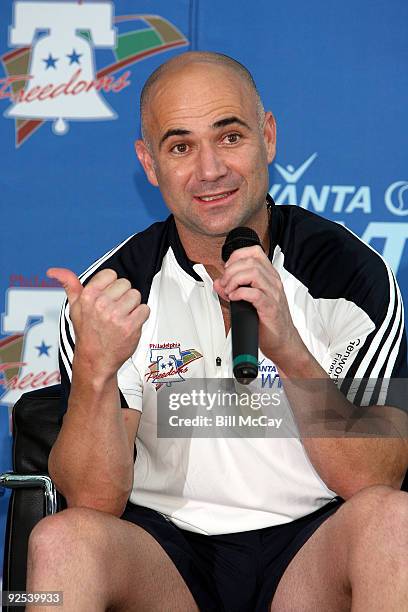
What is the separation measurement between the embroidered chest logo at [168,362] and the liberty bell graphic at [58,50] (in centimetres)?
85

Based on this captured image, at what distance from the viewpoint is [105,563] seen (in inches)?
52.1

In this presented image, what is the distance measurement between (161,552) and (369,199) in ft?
3.61

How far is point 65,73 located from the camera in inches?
90.7

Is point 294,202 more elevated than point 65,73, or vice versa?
point 65,73

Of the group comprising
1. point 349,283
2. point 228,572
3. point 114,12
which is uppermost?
point 114,12

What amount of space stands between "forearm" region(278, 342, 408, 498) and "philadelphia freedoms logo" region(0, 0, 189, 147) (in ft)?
3.55

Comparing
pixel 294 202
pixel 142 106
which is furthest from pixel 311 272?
pixel 294 202

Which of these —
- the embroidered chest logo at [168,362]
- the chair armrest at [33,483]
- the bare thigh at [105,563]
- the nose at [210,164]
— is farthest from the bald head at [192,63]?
the bare thigh at [105,563]

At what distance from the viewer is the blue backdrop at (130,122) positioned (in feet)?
7.47

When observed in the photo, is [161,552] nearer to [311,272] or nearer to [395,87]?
[311,272]

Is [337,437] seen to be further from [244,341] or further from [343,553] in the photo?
[244,341]

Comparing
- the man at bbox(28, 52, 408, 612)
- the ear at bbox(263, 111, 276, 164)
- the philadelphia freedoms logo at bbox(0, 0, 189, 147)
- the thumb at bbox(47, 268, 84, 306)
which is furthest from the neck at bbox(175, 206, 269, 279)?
the philadelphia freedoms logo at bbox(0, 0, 189, 147)

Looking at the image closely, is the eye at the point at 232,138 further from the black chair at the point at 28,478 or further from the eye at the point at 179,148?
the black chair at the point at 28,478

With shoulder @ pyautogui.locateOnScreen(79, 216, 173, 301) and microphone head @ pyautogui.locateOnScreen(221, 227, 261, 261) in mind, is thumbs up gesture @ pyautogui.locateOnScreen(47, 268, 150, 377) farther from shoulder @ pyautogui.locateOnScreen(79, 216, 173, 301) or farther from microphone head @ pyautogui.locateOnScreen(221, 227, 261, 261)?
shoulder @ pyautogui.locateOnScreen(79, 216, 173, 301)
